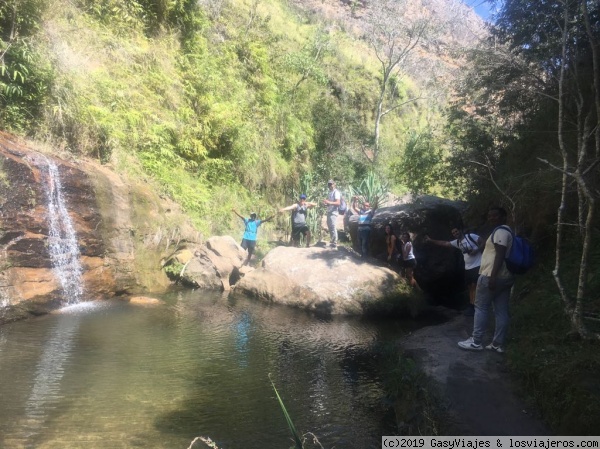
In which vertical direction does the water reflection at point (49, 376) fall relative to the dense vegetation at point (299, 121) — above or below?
below

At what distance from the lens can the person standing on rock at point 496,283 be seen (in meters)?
4.55

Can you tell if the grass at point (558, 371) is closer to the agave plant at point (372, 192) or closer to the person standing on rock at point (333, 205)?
the person standing on rock at point (333, 205)

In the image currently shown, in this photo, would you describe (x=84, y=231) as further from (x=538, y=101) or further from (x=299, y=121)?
(x=299, y=121)

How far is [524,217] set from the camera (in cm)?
884

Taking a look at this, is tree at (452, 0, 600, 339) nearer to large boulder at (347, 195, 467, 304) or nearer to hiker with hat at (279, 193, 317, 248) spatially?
large boulder at (347, 195, 467, 304)

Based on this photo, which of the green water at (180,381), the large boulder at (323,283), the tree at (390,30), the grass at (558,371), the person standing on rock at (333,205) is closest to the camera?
the grass at (558,371)

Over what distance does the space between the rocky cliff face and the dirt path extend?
6297 millimetres

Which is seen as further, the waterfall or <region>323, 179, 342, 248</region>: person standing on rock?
<region>323, 179, 342, 248</region>: person standing on rock

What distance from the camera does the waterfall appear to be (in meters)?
7.90

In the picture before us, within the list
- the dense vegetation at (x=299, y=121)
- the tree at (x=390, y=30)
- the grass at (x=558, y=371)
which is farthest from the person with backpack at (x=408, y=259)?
the tree at (x=390, y=30)

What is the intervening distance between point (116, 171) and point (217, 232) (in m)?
3.79

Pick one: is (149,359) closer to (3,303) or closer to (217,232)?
(3,303)

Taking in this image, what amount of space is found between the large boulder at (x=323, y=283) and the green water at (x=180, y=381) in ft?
2.91

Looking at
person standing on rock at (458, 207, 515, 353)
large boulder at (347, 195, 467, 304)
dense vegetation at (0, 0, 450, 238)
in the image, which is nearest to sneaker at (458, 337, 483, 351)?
person standing on rock at (458, 207, 515, 353)
